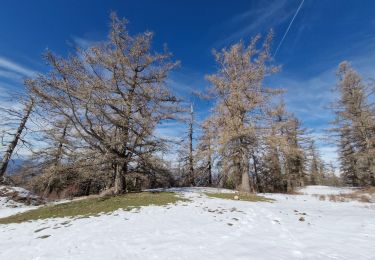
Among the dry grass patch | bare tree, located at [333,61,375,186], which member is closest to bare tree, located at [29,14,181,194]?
the dry grass patch

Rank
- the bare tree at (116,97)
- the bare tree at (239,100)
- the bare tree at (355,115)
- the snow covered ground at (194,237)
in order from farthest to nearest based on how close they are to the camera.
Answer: the bare tree at (355,115)
the bare tree at (239,100)
the bare tree at (116,97)
the snow covered ground at (194,237)

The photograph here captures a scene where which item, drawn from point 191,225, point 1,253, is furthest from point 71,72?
point 191,225

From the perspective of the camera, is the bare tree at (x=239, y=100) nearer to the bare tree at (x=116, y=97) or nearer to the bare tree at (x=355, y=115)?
the bare tree at (x=116, y=97)

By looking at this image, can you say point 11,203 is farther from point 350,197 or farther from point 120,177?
point 350,197

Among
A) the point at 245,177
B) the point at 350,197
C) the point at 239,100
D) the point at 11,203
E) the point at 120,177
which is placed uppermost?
the point at 239,100

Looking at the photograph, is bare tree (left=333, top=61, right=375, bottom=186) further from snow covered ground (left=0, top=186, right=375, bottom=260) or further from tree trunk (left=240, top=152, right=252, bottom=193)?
snow covered ground (left=0, top=186, right=375, bottom=260)

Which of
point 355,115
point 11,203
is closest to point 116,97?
point 11,203

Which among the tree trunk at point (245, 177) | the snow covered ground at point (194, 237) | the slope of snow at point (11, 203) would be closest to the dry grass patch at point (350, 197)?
the tree trunk at point (245, 177)

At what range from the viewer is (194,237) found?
5.14 metres

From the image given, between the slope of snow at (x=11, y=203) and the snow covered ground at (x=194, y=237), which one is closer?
the snow covered ground at (x=194, y=237)

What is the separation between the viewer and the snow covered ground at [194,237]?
413cm

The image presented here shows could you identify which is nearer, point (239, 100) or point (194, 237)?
point (194, 237)

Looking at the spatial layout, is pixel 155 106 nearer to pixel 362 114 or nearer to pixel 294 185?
pixel 362 114

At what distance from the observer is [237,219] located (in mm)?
6914
